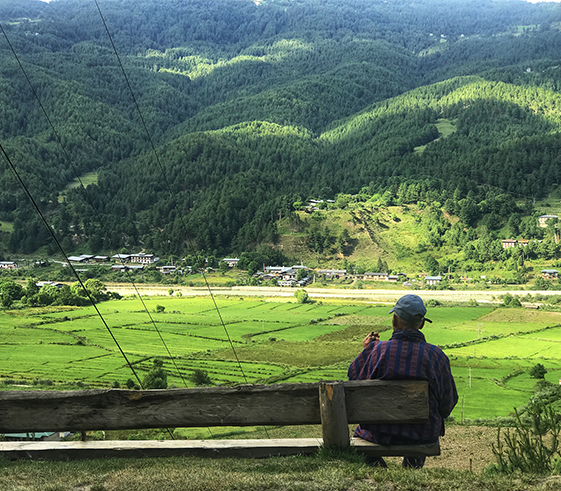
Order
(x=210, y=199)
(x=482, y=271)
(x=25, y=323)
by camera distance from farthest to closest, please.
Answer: (x=210, y=199)
(x=482, y=271)
(x=25, y=323)

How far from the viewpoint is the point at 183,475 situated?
450 cm

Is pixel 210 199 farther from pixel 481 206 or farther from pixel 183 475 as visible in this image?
pixel 183 475

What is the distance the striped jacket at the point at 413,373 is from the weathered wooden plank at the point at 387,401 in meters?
0.11

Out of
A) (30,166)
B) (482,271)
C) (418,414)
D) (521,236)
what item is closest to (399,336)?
(418,414)

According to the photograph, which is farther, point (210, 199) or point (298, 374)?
point (210, 199)

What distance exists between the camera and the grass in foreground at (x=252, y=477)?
14.1 ft

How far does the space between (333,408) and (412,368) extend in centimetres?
70

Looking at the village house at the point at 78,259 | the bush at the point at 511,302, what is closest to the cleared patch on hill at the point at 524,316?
the bush at the point at 511,302

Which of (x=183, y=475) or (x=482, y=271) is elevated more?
(x=183, y=475)

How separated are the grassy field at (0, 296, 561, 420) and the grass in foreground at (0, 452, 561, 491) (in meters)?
27.4

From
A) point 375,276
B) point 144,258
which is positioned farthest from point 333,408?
point 144,258

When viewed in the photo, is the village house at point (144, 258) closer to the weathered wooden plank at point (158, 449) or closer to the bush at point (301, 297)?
the bush at point (301, 297)

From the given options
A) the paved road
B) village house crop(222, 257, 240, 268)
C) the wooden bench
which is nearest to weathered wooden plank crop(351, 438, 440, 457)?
the wooden bench

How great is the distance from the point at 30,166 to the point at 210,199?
69711 millimetres
